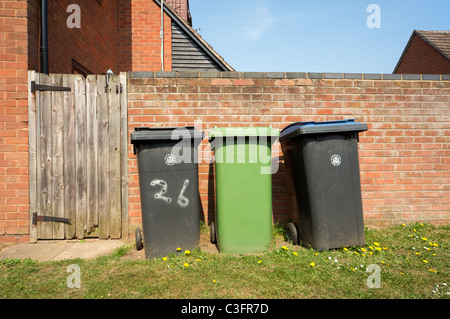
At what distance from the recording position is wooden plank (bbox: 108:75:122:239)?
157 inches

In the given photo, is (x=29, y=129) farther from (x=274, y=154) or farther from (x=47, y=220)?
(x=274, y=154)

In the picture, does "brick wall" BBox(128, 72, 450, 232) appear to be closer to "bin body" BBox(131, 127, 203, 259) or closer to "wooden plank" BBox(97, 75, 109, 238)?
"wooden plank" BBox(97, 75, 109, 238)

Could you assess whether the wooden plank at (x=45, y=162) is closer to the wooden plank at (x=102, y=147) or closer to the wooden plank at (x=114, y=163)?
the wooden plank at (x=102, y=147)

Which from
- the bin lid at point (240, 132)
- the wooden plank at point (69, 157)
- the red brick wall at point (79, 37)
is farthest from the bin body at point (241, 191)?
the red brick wall at point (79, 37)

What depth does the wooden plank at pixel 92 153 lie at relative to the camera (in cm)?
397

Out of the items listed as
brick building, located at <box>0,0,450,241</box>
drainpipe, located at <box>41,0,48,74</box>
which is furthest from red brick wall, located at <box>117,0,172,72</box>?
drainpipe, located at <box>41,0,48,74</box>

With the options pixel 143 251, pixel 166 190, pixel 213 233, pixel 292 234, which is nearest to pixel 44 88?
pixel 166 190

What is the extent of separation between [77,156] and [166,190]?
162cm

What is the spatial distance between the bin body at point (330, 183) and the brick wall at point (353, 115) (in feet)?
3.01

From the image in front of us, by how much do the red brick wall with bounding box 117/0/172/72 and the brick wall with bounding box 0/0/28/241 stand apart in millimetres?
5025

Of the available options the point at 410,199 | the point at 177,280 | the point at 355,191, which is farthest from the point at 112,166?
the point at 410,199

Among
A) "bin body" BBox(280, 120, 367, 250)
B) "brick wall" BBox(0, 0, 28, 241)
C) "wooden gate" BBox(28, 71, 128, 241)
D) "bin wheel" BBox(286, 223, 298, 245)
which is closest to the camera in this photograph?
"bin body" BBox(280, 120, 367, 250)

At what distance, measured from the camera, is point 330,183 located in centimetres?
328

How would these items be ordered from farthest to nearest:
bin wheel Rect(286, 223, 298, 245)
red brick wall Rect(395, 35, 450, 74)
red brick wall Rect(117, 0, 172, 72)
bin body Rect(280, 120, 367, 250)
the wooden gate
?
red brick wall Rect(395, 35, 450, 74), red brick wall Rect(117, 0, 172, 72), the wooden gate, bin wheel Rect(286, 223, 298, 245), bin body Rect(280, 120, 367, 250)
